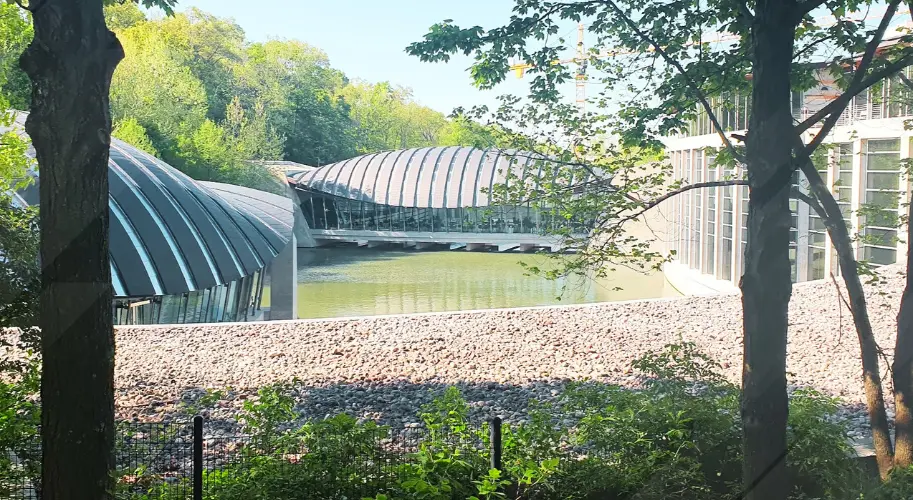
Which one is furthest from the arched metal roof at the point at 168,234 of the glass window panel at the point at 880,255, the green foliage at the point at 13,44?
the glass window panel at the point at 880,255

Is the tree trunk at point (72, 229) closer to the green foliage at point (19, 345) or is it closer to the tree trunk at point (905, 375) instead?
the green foliage at point (19, 345)

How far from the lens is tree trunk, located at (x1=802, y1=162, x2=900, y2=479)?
7.05 m

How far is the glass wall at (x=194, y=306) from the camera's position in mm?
17688

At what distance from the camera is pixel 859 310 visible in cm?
727

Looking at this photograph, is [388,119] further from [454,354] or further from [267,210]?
[454,354]

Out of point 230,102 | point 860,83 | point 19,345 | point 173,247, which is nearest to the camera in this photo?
point 19,345

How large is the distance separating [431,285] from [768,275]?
33.2 m

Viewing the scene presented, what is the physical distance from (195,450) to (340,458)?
0.99 m

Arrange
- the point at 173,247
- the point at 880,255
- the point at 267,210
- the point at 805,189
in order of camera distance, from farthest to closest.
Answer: the point at 267,210
the point at 880,255
the point at 805,189
the point at 173,247

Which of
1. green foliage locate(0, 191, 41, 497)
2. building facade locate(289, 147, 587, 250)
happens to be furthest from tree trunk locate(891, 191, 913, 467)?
building facade locate(289, 147, 587, 250)

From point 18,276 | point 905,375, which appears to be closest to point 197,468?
point 18,276

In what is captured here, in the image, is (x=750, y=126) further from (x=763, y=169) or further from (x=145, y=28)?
(x=145, y=28)

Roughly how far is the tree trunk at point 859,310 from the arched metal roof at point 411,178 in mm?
48535

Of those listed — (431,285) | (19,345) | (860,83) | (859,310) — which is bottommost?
(431,285)
